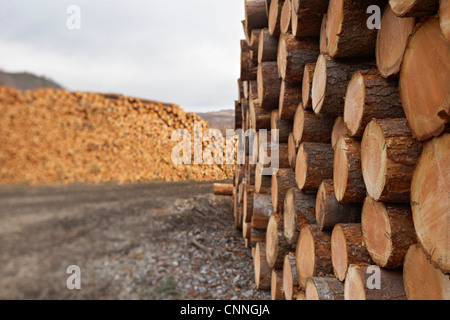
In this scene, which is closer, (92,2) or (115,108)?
(92,2)

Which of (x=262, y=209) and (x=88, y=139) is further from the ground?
(x=88, y=139)

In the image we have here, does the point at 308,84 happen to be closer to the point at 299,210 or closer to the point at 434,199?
the point at 299,210

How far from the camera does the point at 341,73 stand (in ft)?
4.03

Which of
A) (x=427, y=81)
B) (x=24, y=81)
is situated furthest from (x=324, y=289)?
(x=24, y=81)

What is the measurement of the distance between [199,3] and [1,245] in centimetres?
145

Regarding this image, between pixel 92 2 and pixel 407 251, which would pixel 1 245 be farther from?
pixel 407 251

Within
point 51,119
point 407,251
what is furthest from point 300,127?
point 51,119

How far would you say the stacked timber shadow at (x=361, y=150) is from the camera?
725mm

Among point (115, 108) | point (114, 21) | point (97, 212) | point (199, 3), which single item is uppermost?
point (199, 3)

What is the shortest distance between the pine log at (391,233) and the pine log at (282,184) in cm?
83

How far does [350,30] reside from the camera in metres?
1.10

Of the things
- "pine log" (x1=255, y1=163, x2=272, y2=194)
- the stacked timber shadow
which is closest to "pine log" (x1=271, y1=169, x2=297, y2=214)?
the stacked timber shadow

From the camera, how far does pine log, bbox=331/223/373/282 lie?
1126mm

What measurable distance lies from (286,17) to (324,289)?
143 cm
